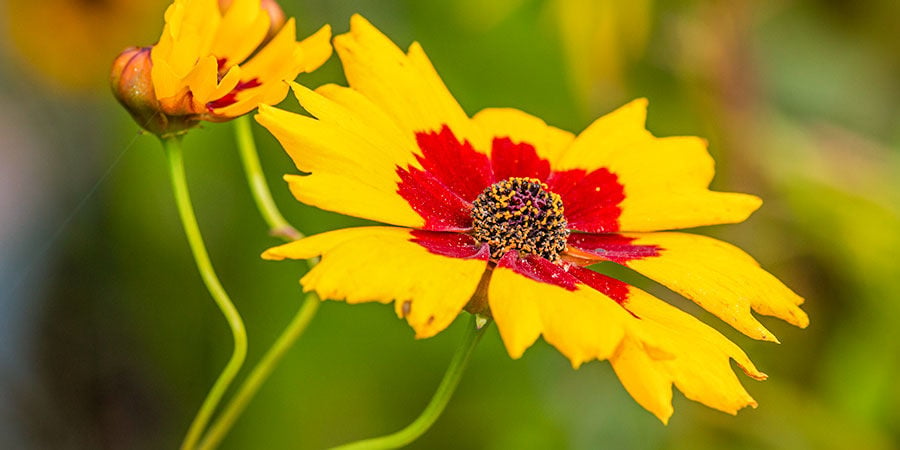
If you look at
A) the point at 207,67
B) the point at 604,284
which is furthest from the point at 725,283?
the point at 207,67

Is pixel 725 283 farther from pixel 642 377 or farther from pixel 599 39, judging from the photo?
pixel 599 39

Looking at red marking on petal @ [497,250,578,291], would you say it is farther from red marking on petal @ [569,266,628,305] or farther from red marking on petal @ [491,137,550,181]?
red marking on petal @ [491,137,550,181]

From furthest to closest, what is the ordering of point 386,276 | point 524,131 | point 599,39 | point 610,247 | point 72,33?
point 72,33, point 599,39, point 524,131, point 610,247, point 386,276

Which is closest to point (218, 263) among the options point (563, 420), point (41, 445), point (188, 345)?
point (188, 345)

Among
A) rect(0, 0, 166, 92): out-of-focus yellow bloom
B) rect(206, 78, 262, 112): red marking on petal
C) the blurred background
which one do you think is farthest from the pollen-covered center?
rect(0, 0, 166, 92): out-of-focus yellow bloom

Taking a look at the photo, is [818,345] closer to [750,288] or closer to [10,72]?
[750,288]

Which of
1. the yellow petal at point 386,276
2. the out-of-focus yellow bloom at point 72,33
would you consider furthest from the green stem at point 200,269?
the out-of-focus yellow bloom at point 72,33
